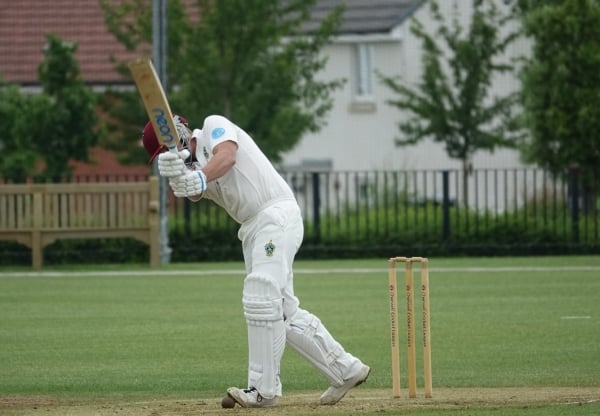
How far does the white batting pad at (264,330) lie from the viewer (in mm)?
9102

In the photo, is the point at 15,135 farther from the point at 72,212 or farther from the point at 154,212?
the point at 154,212

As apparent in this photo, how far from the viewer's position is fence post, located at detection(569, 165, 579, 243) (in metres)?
25.0

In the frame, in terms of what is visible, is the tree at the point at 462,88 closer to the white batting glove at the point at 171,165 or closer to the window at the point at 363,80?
the window at the point at 363,80

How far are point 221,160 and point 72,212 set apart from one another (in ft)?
47.4

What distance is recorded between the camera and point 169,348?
13.0m

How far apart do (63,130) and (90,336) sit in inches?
601

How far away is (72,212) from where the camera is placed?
2316 centimetres

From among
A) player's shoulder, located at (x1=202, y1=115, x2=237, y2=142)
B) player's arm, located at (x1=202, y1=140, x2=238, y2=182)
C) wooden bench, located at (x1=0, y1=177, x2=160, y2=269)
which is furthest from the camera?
wooden bench, located at (x1=0, y1=177, x2=160, y2=269)

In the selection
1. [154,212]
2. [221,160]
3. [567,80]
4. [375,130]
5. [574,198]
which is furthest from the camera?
[375,130]

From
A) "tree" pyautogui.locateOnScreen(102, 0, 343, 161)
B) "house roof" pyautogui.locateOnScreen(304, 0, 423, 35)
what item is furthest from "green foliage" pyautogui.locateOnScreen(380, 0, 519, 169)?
"house roof" pyautogui.locateOnScreen(304, 0, 423, 35)

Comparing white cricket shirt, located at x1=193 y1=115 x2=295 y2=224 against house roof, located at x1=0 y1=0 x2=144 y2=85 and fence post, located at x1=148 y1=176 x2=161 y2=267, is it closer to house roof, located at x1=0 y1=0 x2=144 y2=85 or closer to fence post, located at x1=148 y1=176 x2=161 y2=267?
fence post, located at x1=148 y1=176 x2=161 y2=267

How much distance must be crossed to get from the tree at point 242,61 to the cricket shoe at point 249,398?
19.7 meters

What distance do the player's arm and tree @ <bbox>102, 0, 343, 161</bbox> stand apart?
63.5 feet

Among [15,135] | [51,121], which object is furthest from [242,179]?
[15,135]
